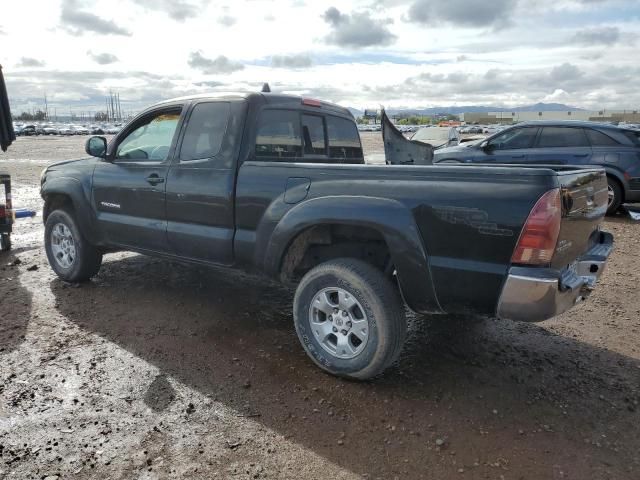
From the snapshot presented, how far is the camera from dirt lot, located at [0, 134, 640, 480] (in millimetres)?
2699

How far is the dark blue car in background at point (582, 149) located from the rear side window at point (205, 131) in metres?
6.88

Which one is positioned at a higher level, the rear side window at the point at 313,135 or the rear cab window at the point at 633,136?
A: the rear side window at the point at 313,135

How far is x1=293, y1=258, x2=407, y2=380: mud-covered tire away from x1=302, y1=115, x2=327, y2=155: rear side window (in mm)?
1533

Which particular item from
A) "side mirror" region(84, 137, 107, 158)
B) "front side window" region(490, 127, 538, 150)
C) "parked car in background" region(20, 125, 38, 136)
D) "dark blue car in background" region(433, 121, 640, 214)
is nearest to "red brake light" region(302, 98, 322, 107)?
"side mirror" region(84, 137, 107, 158)

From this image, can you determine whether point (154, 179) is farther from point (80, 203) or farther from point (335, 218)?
point (335, 218)

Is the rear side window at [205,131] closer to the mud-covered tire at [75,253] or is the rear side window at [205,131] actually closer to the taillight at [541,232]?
the mud-covered tire at [75,253]

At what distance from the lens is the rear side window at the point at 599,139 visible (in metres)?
9.26

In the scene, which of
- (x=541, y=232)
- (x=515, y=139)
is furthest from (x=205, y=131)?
(x=515, y=139)

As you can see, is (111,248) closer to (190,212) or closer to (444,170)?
(190,212)

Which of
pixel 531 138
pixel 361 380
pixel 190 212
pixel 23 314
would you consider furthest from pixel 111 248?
pixel 531 138

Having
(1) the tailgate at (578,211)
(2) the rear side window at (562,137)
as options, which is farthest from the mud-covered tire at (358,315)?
(2) the rear side window at (562,137)

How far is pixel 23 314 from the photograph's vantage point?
469cm

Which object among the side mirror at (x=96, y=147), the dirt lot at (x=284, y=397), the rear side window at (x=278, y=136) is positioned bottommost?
the dirt lot at (x=284, y=397)

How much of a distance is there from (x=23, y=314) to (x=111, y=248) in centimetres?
96
